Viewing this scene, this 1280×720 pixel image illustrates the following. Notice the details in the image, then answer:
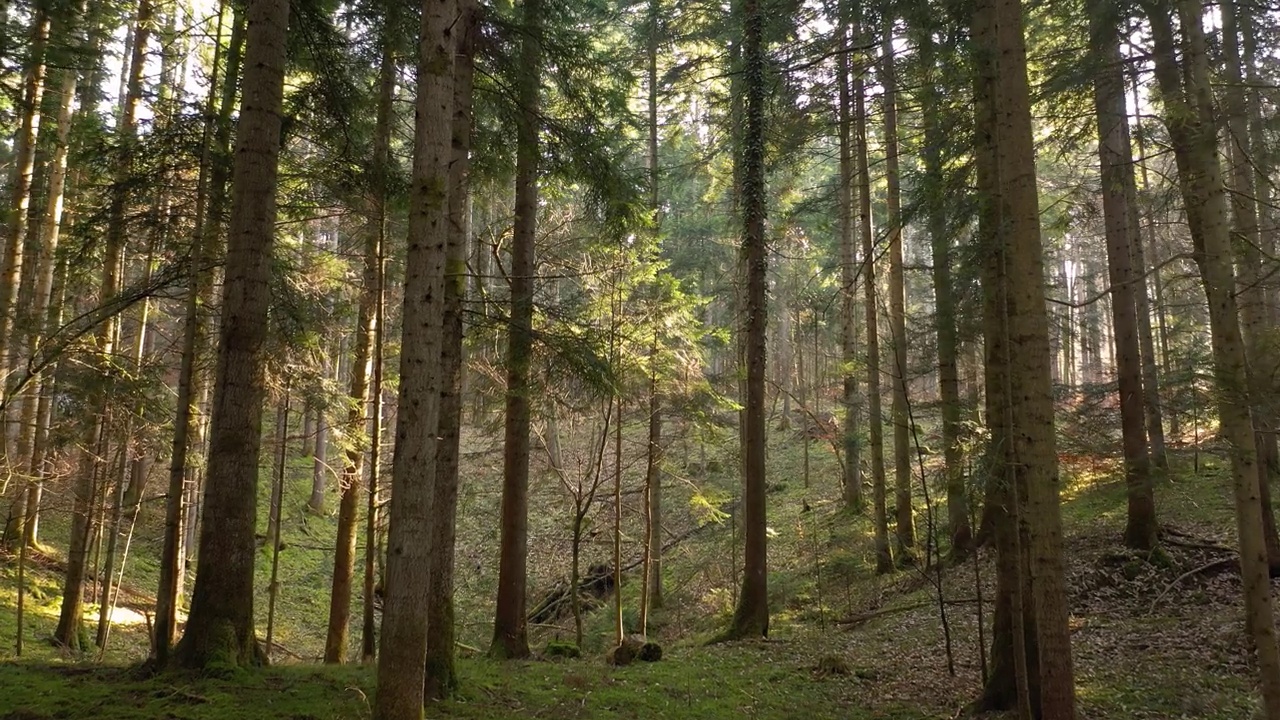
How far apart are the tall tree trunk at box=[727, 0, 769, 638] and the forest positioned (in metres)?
0.07

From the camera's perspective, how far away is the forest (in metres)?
6.11

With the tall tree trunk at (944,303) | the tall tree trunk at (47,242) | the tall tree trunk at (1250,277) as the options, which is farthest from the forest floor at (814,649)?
the tall tree trunk at (47,242)

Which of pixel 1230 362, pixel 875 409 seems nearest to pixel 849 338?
pixel 875 409

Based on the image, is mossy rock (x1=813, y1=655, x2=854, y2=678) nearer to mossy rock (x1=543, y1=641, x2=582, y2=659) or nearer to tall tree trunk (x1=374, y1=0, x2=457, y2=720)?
mossy rock (x1=543, y1=641, x2=582, y2=659)

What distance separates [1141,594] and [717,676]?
22.3ft

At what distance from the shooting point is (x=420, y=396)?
5.05 meters

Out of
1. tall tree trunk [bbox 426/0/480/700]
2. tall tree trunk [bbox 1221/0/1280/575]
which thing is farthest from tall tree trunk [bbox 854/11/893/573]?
tall tree trunk [bbox 426/0/480/700]

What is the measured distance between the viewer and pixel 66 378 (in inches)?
332

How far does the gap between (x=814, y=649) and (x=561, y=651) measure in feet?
13.9

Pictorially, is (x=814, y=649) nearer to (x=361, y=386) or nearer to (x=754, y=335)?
(x=754, y=335)

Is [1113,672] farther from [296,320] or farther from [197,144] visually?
[197,144]

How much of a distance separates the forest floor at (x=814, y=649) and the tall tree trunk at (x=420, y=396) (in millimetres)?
1575

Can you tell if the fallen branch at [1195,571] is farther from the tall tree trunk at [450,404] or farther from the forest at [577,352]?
the tall tree trunk at [450,404]

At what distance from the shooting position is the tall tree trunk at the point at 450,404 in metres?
7.09
